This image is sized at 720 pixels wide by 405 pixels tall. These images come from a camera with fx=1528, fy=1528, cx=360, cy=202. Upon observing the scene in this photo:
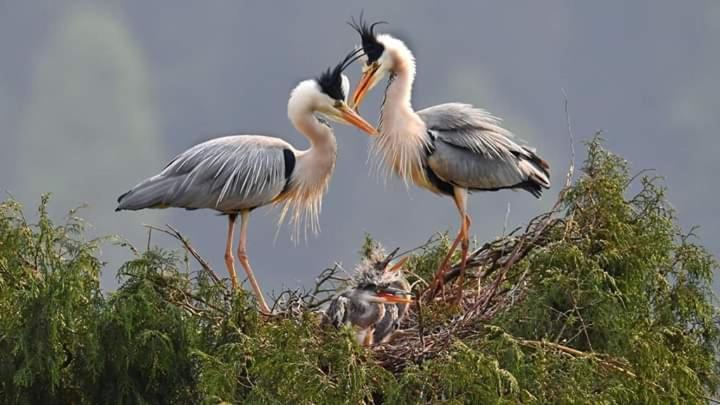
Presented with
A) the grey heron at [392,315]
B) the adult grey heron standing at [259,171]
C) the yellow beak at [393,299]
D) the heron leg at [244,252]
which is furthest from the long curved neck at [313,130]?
the yellow beak at [393,299]

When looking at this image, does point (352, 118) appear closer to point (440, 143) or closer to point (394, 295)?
point (440, 143)

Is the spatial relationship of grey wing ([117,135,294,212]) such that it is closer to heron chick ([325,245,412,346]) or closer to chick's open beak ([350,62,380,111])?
chick's open beak ([350,62,380,111])

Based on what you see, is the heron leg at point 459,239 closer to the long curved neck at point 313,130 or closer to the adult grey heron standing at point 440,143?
the adult grey heron standing at point 440,143

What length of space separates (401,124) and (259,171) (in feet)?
3.20

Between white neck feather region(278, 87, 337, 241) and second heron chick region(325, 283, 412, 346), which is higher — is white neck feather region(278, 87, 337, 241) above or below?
above

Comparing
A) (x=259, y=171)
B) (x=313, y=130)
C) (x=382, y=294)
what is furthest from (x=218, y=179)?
(x=382, y=294)

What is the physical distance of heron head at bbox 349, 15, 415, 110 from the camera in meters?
9.46

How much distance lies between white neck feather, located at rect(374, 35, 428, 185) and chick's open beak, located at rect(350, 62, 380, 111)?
0.12m

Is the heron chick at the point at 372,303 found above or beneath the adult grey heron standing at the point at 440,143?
beneath

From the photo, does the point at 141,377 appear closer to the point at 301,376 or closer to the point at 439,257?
the point at 301,376

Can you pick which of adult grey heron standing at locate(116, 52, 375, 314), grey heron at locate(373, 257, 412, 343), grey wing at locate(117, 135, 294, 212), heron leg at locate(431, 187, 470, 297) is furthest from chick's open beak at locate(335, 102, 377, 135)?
grey heron at locate(373, 257, 412, 343)

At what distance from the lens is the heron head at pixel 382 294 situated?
7891 mm

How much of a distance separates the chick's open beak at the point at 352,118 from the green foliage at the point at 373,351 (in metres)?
1.57

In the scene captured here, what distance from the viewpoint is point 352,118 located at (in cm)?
937
